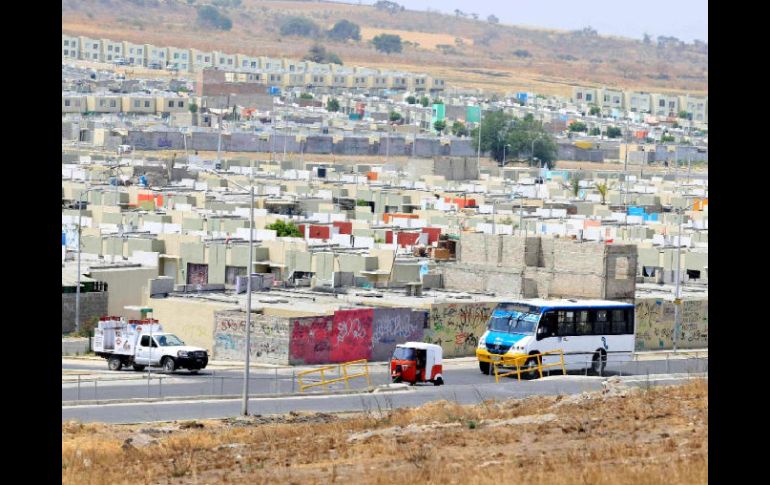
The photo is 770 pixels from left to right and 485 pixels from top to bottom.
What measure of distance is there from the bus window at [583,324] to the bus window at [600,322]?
215mm

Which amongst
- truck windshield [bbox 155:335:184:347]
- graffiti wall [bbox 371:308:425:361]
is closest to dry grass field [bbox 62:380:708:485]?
truck windshield [bbox 155:335:184:347]

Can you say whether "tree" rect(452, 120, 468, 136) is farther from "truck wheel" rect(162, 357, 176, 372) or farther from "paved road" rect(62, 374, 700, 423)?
"paved road" rect(62, 374, 700, 423)

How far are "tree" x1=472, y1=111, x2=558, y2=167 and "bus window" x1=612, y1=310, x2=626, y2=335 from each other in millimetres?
94589

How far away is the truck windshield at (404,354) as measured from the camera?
33.2 m

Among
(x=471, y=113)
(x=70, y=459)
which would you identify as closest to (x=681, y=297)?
(x=70, y=459)

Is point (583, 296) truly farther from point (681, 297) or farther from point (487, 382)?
point (487, 382)

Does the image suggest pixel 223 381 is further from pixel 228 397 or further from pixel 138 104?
pixel 138 104

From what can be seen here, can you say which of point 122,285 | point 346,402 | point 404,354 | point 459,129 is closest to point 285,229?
point 122,285

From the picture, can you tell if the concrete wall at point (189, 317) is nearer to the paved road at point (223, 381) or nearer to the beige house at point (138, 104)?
the paved road at point (223, 381)

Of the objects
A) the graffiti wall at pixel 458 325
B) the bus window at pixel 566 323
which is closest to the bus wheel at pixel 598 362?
the bus window at pixel 566 323

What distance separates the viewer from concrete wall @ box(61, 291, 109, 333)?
4112cm

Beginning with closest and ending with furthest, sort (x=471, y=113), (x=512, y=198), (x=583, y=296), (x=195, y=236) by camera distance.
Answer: (x=583, y=296) < (x=195, y=236) < (x=512, y=198) < (x=471, y=113)
